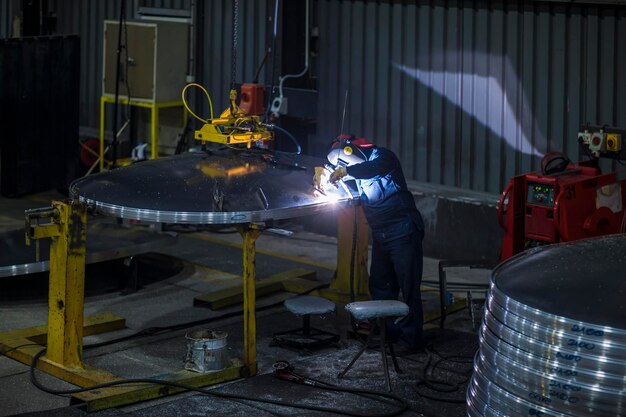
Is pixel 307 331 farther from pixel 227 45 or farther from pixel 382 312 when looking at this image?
pixel 227 45

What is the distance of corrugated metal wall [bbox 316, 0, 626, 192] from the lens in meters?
11.5

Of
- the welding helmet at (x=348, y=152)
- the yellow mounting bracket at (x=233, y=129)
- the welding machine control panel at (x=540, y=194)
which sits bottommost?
the welding machine control panel at (x=540, y=194)

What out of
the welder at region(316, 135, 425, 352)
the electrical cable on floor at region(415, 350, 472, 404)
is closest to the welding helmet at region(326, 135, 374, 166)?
the welder at region(316, 135, 425, 352)

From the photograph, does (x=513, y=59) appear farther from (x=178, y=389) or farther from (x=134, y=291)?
(x=178, y=389)

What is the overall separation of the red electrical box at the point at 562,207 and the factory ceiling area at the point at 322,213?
0.02 m

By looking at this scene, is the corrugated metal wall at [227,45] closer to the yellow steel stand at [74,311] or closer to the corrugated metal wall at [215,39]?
the corrugated metal wall at [215,39]

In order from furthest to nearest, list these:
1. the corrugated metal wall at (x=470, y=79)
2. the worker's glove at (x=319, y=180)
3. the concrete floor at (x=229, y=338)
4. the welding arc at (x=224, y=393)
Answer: the corrugated metal wall at (x=470, y=79), the worker's glove at (x=319, y=180), the concrete floor at (x=229, y=338), the welding arc at (x=224, y=393)

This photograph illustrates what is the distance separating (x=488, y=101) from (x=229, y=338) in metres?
4.27

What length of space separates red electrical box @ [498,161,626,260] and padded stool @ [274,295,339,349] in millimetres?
1698

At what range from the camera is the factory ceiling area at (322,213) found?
309 inches

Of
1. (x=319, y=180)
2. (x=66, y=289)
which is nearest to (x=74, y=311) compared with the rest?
(x=66, y=289)

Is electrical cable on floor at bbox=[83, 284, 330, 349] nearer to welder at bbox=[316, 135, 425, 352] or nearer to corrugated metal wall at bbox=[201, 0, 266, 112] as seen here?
welder at bbox=[316, 135, 425, 352]

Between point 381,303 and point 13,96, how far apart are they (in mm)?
7100

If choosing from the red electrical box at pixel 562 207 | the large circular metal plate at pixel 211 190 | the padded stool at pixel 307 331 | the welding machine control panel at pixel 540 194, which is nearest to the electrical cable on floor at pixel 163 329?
the padded stool at pixel 307 331
